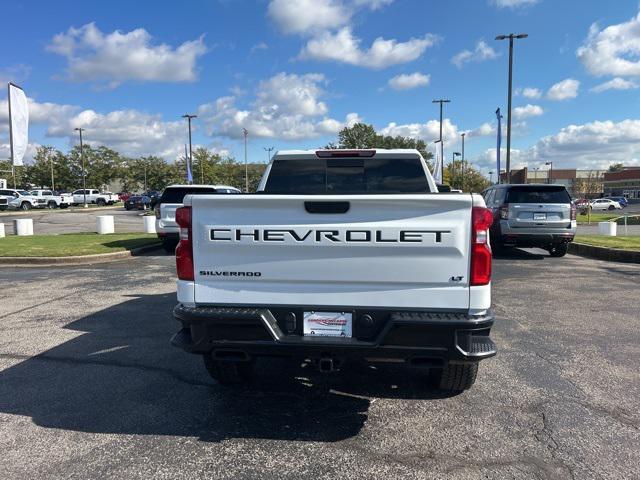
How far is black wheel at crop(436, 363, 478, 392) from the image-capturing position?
384cm

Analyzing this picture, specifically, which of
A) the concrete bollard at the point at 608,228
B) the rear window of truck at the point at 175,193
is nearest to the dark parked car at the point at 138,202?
the rear window of truck at the point at 175,193

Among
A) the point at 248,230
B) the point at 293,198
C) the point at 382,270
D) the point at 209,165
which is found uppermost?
the point at 209,165

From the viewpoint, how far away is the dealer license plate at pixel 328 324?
3.30 m

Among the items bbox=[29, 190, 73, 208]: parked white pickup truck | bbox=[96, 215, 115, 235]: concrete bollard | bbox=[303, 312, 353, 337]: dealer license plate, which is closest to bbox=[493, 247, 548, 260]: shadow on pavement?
bbox=[303, 312, 353, 337]: dealer license plate

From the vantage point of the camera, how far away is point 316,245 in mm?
3281

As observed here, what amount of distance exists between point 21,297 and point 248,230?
6.56 meters

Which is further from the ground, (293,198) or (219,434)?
(293,198)

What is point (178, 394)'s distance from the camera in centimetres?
417

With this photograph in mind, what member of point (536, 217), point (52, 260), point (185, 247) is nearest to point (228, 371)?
point (185, 247)

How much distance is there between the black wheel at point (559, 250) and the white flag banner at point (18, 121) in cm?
2149

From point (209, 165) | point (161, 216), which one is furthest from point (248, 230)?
point (209, 165)

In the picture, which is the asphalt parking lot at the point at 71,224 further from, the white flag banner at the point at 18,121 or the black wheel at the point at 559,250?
the black wheel at the point at 559,250

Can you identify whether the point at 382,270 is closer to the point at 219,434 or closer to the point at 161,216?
the point at 219,434

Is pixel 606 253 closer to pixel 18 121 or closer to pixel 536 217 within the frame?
pixel 536 217
